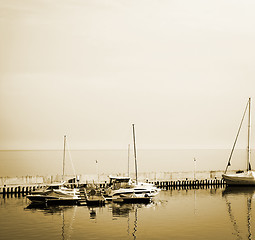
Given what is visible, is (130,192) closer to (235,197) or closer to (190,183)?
(235,197)

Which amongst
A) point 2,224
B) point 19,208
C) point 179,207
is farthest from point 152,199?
point 2,224

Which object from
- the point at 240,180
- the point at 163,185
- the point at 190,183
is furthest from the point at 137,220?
the point at 240,180

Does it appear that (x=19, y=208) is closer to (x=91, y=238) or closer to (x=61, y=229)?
(x=61, y=229)

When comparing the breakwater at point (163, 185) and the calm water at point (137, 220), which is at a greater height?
the breakwater at point (163, 185)

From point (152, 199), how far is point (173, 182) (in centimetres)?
1787

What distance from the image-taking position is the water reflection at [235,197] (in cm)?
4756

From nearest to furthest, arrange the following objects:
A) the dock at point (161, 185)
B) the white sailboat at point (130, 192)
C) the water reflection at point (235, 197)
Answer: the water reflection at point (235, 197), the white sailboat at point (130, 192), the dock at point (161, 185)

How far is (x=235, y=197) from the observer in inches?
2968

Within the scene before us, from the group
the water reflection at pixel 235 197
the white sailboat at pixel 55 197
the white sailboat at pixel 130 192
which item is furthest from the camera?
the white sailboat at pixel 130 192

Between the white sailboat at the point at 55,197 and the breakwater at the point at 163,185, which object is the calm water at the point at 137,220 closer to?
the white sailboat at the point at 55,197

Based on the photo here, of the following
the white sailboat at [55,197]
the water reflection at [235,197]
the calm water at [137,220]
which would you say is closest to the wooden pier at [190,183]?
the water reflection at [235,197]

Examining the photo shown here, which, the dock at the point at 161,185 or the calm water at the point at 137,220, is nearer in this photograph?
the calm water at the point at 137,220

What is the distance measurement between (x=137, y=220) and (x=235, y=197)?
28.6 metres

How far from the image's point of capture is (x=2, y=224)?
49.5 m
